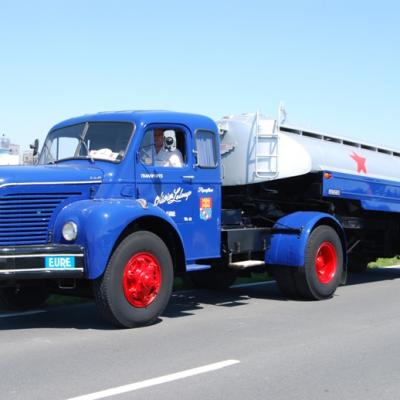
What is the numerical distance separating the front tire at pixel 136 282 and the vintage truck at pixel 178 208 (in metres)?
0.01

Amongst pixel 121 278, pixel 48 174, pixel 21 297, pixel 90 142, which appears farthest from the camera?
pixel 21 297

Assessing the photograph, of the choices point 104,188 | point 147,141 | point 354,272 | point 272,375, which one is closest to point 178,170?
point 147,141

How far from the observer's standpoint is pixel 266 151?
1000 cm

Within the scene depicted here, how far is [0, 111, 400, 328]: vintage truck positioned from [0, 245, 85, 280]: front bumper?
0.4 inches

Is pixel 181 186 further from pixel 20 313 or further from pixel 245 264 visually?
pixel 20 313

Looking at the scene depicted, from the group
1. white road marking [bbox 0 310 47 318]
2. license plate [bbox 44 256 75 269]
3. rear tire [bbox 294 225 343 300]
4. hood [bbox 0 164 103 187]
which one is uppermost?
hood [bbox 0 164 103 187]

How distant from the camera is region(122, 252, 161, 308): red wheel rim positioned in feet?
23.8

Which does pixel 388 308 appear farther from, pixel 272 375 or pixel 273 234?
pixel 272 375

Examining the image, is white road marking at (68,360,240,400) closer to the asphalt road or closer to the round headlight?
the asphalt road

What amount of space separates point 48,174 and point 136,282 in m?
1.58

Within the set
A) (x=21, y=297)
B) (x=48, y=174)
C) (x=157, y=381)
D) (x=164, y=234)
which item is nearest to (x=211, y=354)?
(x=157, y=381)

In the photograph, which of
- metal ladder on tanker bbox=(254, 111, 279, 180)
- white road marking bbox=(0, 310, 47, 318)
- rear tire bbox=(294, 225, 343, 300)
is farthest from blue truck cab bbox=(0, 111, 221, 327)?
rear tire bbox=(294, 225, 343, 300)

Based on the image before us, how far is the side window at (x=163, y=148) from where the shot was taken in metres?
8.06

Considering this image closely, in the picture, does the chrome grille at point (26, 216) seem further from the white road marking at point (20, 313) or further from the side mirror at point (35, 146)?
the side mirror at point (35, 146)
